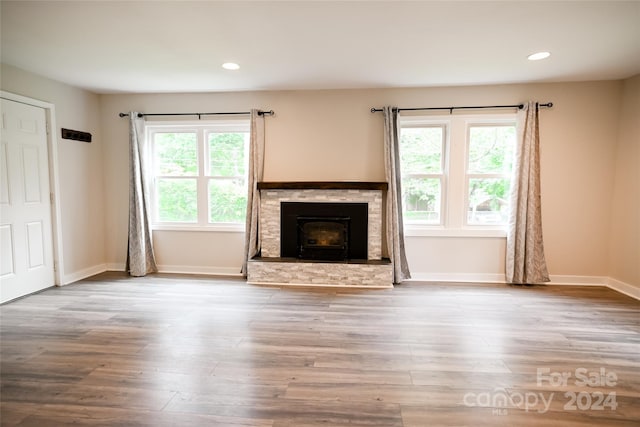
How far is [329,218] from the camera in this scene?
403 centimetres

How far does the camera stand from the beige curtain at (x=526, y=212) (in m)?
3.77

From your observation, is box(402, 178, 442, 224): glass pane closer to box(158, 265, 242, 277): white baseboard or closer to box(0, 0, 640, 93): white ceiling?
box(0, 0, 640, 93): white ceiling

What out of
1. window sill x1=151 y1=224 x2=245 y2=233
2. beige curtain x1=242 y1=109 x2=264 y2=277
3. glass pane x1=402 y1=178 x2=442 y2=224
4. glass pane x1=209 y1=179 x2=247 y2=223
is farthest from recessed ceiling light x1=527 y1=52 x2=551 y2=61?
window sill x1=151 y1=224 x2=245 y2=233

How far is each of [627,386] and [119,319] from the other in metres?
3.91

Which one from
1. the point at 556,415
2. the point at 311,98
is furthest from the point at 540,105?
the point at 556,415

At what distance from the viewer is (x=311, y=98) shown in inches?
161

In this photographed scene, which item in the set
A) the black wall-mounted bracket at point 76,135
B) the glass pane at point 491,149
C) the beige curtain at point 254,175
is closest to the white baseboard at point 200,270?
the beige curtain at point 254,175

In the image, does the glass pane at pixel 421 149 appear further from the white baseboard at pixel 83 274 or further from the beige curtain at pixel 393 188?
the white baseboard at pixel 83 274

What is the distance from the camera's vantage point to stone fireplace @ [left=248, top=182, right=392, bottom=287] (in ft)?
12.8

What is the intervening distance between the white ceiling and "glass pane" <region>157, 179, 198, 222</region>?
136 cm

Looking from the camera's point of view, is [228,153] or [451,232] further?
[228,153]

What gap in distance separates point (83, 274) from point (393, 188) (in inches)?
169

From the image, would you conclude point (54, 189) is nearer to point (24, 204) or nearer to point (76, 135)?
point (24, 204)

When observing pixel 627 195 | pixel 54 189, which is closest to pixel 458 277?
pixel 627 195
